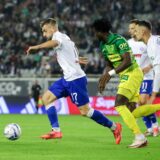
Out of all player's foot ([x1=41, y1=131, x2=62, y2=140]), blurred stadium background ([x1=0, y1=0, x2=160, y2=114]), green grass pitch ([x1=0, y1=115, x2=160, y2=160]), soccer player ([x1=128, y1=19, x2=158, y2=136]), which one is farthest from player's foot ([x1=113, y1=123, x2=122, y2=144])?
blurred stadium background ([x1=0, y1=0, x2=160, y2=114])

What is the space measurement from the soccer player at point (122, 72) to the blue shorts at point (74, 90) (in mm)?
1249

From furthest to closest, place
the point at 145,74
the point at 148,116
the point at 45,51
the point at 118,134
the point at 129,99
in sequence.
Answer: the point at 45,51
the point at 145,74
the point at 148,116
the point at 118,134
the point at 129,99

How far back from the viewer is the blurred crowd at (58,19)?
31277 millimetres

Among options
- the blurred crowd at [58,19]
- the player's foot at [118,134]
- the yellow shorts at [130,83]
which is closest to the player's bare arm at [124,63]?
the yellow shorts at [130,83]

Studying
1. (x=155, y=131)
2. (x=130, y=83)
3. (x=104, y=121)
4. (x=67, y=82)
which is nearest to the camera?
(x=130, y=83)

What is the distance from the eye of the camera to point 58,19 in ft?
114

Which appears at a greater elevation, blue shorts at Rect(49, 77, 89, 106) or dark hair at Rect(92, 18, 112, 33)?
dark hair at Rect(92, 18, 112, 33)

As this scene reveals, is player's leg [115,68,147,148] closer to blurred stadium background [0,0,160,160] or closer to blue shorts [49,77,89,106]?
blue shorts [49,77,89,106]

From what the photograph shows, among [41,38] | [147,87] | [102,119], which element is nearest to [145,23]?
[147,87]

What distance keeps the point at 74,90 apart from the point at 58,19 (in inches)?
888

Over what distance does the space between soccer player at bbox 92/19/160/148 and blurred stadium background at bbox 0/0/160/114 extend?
1532cm

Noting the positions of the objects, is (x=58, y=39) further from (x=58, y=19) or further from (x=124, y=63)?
(x=58, y=19)

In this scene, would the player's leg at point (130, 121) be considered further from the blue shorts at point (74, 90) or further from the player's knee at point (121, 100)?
the blue shorts at point (74, 90)

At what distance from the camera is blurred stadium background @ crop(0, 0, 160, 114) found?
27.8 m
